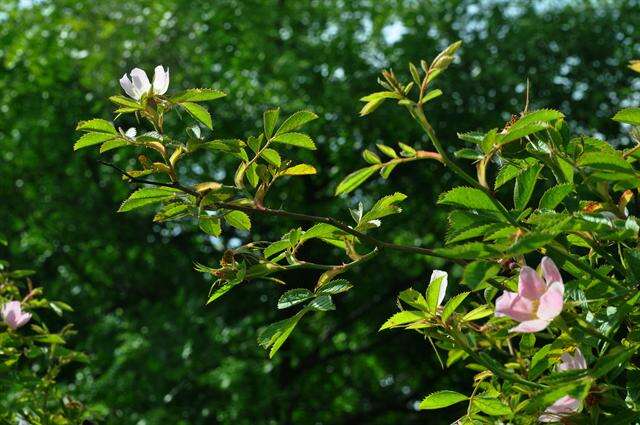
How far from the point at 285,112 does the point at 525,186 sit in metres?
4.82

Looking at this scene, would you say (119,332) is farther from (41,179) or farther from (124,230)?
(41,179)

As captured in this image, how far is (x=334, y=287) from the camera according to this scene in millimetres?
1028

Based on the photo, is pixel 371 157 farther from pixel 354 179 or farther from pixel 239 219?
pixel 239 219

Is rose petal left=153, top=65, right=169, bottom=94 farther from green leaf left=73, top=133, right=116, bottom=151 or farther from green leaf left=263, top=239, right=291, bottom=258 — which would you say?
green leaf left=263, top=239, right=291, bottom=258

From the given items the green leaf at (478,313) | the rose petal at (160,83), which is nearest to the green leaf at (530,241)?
the green leaf at (478,313)

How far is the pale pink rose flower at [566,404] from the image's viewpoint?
2.90 ft

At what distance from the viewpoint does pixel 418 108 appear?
0.88 m

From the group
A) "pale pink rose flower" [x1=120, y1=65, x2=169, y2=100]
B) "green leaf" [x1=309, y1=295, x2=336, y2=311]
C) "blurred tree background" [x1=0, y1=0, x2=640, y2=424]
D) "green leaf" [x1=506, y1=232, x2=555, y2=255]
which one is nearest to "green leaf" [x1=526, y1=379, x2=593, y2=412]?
"green leaf" [x1=506, y1=232, x2=555, y2=255]

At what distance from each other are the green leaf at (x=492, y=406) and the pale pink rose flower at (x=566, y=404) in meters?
0.07

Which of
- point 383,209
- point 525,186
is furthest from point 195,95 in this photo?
point 525,186

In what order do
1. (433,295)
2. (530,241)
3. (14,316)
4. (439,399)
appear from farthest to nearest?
1. (14,316)
2. (439,399)
3. (433,295)
4. (530,241)

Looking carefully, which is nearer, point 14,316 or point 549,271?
point 549,271

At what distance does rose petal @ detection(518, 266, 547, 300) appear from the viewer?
Result: 81 cm

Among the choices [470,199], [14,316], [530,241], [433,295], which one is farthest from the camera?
[14,316]
